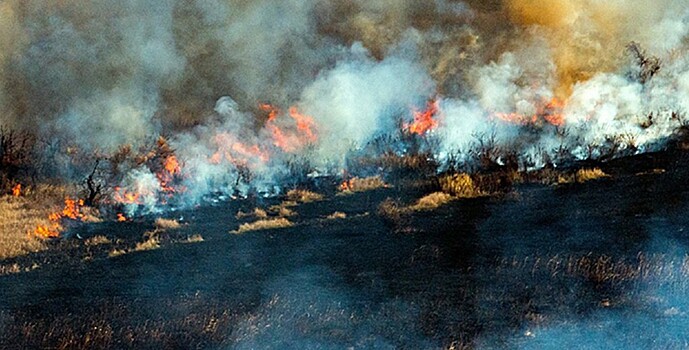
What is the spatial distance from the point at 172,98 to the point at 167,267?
12.1 metres

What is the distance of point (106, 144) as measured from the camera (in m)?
21.5

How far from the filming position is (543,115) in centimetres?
2173

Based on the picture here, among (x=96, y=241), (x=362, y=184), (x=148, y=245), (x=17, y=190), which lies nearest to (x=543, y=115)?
(x=362, y=184)

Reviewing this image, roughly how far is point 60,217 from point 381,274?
377 inches

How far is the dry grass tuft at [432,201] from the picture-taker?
1669 centimetres

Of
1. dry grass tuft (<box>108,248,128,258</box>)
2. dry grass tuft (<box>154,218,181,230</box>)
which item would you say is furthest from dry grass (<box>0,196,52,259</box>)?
dry grass tuft (<box>154,218,181,230</box>)

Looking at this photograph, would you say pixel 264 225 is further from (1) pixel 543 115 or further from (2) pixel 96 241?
(1) pixel 543 115

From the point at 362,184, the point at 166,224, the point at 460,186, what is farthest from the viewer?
the point at 362,184

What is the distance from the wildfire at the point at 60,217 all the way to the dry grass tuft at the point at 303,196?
546 cm

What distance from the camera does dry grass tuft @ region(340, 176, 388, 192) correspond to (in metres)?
19.1

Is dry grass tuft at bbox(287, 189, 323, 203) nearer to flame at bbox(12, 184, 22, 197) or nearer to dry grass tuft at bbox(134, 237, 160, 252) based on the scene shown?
dry grass tuft at bbox(134, 237, 160, 252)

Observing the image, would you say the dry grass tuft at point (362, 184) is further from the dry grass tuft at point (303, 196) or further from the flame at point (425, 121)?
the flame at point (425, 121)

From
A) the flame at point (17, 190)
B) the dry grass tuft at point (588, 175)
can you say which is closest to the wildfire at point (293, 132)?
the flame at point (17, 190)

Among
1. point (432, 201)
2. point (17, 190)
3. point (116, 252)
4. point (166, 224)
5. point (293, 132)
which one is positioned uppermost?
point (293, 132)
